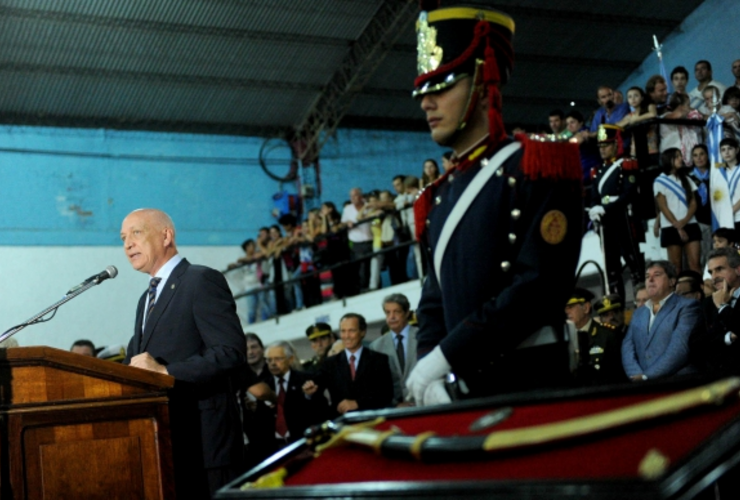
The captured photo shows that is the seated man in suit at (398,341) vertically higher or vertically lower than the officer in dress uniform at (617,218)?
lower

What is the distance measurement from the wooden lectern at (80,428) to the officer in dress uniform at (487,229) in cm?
108

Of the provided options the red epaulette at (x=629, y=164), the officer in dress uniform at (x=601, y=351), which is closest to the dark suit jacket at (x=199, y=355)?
the officer in dress uniform at (x=601, y=351)

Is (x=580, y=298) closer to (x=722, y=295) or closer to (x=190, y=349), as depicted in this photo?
(x=722, y=295)

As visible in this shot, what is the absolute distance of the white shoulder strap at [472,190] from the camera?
233 centimetres

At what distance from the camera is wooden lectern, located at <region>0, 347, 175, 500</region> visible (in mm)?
2982

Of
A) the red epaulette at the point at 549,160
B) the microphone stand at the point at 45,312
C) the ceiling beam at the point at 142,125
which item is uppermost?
the ceiling beam at the point at 142,125

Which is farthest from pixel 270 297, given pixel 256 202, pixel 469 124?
pixel 469 124

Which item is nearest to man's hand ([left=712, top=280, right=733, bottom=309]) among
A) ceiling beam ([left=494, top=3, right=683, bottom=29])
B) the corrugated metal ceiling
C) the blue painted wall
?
the corrugated metal ceiling

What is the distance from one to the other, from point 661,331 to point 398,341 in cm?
173

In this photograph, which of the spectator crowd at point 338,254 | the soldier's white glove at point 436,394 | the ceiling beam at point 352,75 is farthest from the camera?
the ceiling beam at point 352,75

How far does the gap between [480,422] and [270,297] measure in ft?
38.8

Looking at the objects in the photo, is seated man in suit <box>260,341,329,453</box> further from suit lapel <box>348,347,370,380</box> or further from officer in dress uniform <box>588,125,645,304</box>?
officer in dress uniform <box>588,125,645,304</box>

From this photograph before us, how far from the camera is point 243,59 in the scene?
1363cm

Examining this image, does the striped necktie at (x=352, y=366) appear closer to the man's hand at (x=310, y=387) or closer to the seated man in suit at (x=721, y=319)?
the man's hand at (x=310, y=387)
